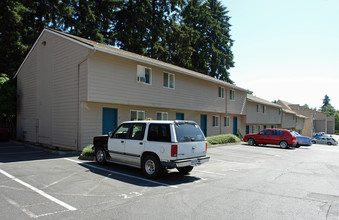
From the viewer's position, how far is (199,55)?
42.9 m

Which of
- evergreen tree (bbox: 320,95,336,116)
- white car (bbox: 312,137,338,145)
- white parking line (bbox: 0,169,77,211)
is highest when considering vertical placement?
evergreen tree (bbox: 320,95,336,116)

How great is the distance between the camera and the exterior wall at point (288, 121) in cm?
4575

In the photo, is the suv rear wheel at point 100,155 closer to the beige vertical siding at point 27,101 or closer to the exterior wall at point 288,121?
the beige vertical siding at point 27,101

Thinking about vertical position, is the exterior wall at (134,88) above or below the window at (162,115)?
above

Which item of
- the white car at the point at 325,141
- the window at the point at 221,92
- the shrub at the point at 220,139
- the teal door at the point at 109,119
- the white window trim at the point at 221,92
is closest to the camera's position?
the teal door at the point at 109,119

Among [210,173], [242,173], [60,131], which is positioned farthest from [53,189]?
[60,131]

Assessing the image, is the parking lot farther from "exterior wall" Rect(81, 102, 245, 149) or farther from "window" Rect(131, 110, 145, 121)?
"window" Rect(131, 110, 145, 121)

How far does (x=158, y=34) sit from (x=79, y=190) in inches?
1129

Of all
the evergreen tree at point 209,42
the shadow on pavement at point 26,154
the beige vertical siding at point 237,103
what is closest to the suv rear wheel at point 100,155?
the shadow on pavement at point 26,154

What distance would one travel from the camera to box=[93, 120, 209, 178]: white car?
25.5 ft

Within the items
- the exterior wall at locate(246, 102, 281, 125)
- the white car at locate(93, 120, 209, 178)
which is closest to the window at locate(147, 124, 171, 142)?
the white car at locate(93, 120, 209, 178)

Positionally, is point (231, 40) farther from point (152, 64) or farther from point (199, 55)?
point (152, 64)

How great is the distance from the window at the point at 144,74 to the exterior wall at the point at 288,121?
116 ft

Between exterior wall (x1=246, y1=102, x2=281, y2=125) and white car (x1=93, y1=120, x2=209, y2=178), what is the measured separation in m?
24.9
